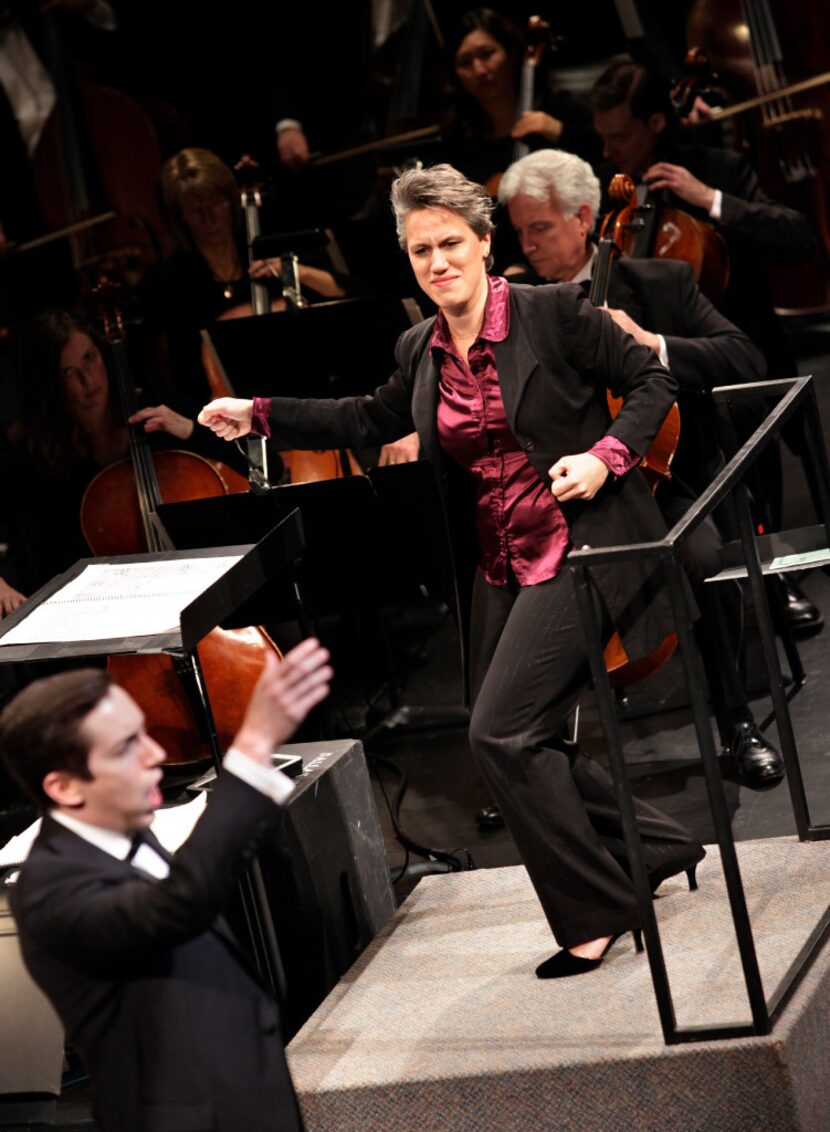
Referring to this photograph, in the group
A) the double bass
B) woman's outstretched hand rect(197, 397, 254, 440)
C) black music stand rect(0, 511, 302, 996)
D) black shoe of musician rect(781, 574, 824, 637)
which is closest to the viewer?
black music stand rect(0, 511, 302, 996)

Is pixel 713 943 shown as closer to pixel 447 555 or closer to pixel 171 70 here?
pixel 447 555

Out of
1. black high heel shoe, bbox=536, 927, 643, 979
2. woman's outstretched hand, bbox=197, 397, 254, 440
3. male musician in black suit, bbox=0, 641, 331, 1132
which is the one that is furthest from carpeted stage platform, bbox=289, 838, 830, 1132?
woman's outstretched hand, bbox=197, 397, 254, 440

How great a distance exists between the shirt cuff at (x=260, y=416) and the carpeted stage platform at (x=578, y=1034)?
935 mm

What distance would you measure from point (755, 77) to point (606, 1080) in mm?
3879

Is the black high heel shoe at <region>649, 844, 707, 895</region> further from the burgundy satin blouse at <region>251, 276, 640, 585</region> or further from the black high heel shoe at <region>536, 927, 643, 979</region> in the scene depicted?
the burgundy satin blouse at <region>251, 276, 640, 585</region>

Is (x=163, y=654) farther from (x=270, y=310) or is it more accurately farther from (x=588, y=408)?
(x=270, y=310)

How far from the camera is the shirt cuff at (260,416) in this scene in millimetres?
2992

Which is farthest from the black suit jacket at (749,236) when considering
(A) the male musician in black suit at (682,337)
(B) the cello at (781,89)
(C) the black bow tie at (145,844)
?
(C) the black bow tie at (145,844)

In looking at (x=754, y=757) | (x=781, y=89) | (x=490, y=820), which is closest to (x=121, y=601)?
(x=490, y=820)

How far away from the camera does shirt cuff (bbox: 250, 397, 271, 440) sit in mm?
2992

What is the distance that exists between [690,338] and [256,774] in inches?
86.5

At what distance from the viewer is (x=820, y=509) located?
293 centimetres

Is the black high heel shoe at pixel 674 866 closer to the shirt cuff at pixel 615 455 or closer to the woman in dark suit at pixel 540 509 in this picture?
the woman in dark suit at pixel 540 509

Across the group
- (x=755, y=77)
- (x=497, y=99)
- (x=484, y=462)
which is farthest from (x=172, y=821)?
(x=755, y=77)
